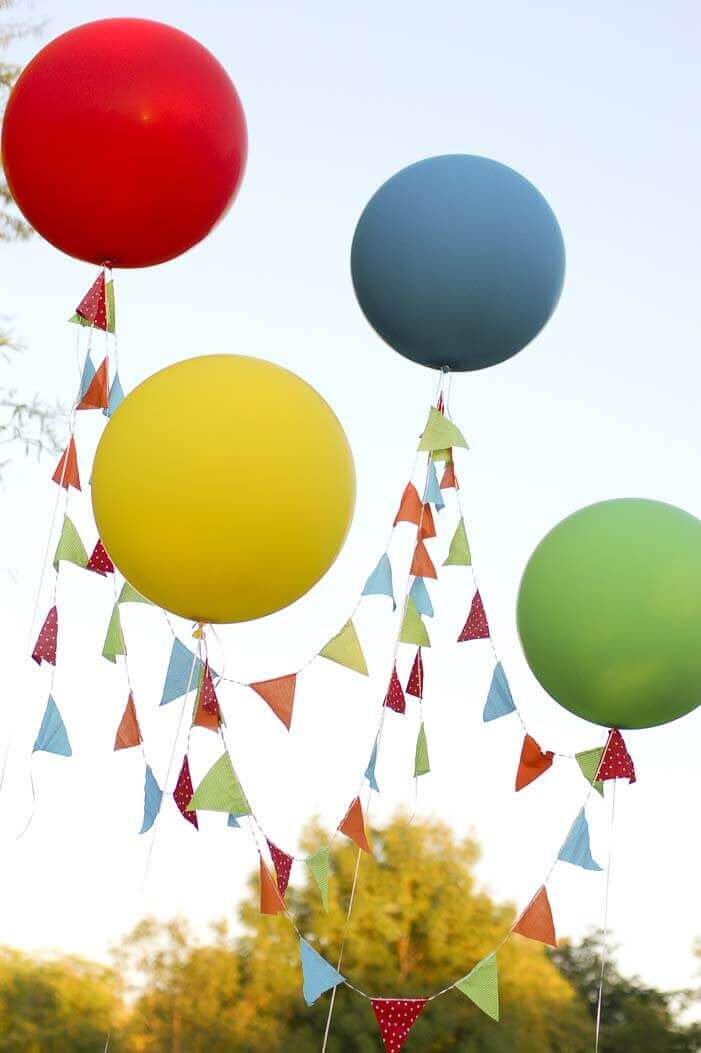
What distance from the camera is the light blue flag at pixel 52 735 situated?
3.72m

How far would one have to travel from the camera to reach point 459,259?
3559 millimetres

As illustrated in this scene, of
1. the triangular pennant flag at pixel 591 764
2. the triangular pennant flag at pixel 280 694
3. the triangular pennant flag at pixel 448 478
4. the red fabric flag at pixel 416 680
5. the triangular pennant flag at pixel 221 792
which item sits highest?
the triangular pennant flag at pixel 448 478

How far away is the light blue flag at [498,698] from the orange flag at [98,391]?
1422mm

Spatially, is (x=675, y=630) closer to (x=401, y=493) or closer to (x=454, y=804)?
(x=401, y=493)

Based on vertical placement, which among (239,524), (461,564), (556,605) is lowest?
(239,524)

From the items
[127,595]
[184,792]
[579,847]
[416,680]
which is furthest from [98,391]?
[579,847]

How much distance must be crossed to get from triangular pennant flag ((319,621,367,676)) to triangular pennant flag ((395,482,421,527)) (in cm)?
51

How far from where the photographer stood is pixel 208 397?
2.88 metres

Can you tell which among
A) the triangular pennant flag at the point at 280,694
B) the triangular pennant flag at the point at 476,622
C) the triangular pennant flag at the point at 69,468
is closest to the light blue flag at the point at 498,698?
the triangular pennant flag at the point at 476,622

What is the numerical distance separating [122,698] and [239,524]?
1.25m

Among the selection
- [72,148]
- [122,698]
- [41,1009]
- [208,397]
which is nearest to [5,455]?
[122,698]

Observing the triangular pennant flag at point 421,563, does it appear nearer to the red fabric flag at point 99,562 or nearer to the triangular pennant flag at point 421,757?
the triangular pennant flag at point 421,757

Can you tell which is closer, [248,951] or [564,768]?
[564,768]

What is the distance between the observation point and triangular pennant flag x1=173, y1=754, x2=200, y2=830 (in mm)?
3576
